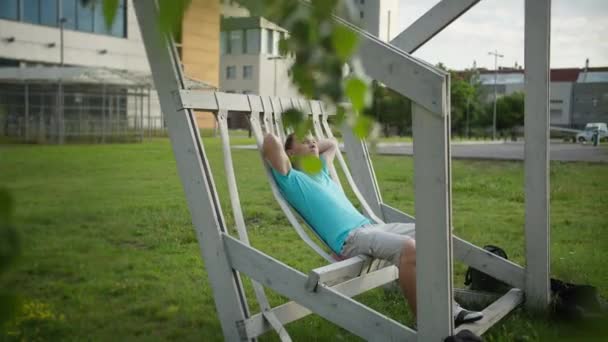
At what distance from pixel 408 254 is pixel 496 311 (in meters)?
0.58

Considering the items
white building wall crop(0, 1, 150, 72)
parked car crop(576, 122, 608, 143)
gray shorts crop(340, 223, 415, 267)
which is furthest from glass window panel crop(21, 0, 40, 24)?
parked car crop(576, 122, 608, 143)

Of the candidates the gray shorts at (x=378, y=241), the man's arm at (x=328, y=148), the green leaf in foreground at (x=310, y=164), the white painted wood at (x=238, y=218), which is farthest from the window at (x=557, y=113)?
the green leaf in foreground at (x=310, y=164)

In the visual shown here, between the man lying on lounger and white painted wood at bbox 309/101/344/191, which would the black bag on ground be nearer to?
the man lying on lounger

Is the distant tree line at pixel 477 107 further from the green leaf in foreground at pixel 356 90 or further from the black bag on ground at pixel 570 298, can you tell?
the green leaf in foreground at pixel 356 90

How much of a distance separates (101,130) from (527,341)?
16.7 metres

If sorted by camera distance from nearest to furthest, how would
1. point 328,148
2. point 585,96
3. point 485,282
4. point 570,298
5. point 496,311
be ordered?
point 496,311, point 570,298, point 485,282, point 328,148, point 585,96

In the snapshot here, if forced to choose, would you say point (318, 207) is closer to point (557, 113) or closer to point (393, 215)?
point (393, 215)

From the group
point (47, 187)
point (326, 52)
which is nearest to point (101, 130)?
point (47, 187)

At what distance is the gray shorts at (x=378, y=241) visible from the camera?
278 centimetres

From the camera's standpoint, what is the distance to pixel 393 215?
3816mm

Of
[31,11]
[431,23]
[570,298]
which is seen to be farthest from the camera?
[31,11]

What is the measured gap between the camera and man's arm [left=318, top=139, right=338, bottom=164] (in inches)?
145

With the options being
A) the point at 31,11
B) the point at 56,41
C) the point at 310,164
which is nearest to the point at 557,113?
the point at 310,164

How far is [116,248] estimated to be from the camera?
5078 mm
